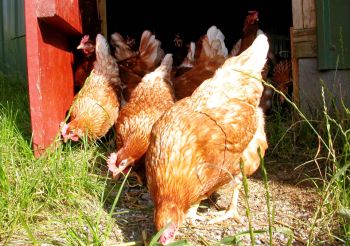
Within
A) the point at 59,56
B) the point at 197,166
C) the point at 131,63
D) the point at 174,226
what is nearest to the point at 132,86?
the point at 131,63

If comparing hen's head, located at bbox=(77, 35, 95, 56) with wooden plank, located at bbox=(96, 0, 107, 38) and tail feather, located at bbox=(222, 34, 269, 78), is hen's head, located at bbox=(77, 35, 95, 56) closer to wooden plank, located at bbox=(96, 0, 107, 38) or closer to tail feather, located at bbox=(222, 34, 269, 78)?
wooden plank, located at bbox=(96, 0, 107, 38)

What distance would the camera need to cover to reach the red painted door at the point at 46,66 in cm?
313

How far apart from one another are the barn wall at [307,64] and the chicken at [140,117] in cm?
119

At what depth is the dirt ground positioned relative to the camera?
7.51 ft

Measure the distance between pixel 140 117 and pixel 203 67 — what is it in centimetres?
104

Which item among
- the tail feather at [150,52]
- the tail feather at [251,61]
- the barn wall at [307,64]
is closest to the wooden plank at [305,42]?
the barn wall at [307,64]

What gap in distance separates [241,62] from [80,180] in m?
1.37

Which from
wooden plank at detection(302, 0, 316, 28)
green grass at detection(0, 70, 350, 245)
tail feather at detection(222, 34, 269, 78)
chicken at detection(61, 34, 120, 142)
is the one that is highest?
wooden plank at detection(302, 0, 316, 28)

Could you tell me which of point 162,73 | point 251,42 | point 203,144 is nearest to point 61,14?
point 162,73

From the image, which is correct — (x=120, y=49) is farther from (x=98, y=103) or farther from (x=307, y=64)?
(x=307, y=64)

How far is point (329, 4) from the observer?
3.80 metres

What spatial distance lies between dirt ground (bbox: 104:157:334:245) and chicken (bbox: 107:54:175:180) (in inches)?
8.5

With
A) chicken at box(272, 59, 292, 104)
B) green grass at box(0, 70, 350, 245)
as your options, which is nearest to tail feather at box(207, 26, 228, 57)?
chicken at box(272, 59, 292, 104)

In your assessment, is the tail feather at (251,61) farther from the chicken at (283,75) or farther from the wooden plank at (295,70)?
the chicken at (283,75)
